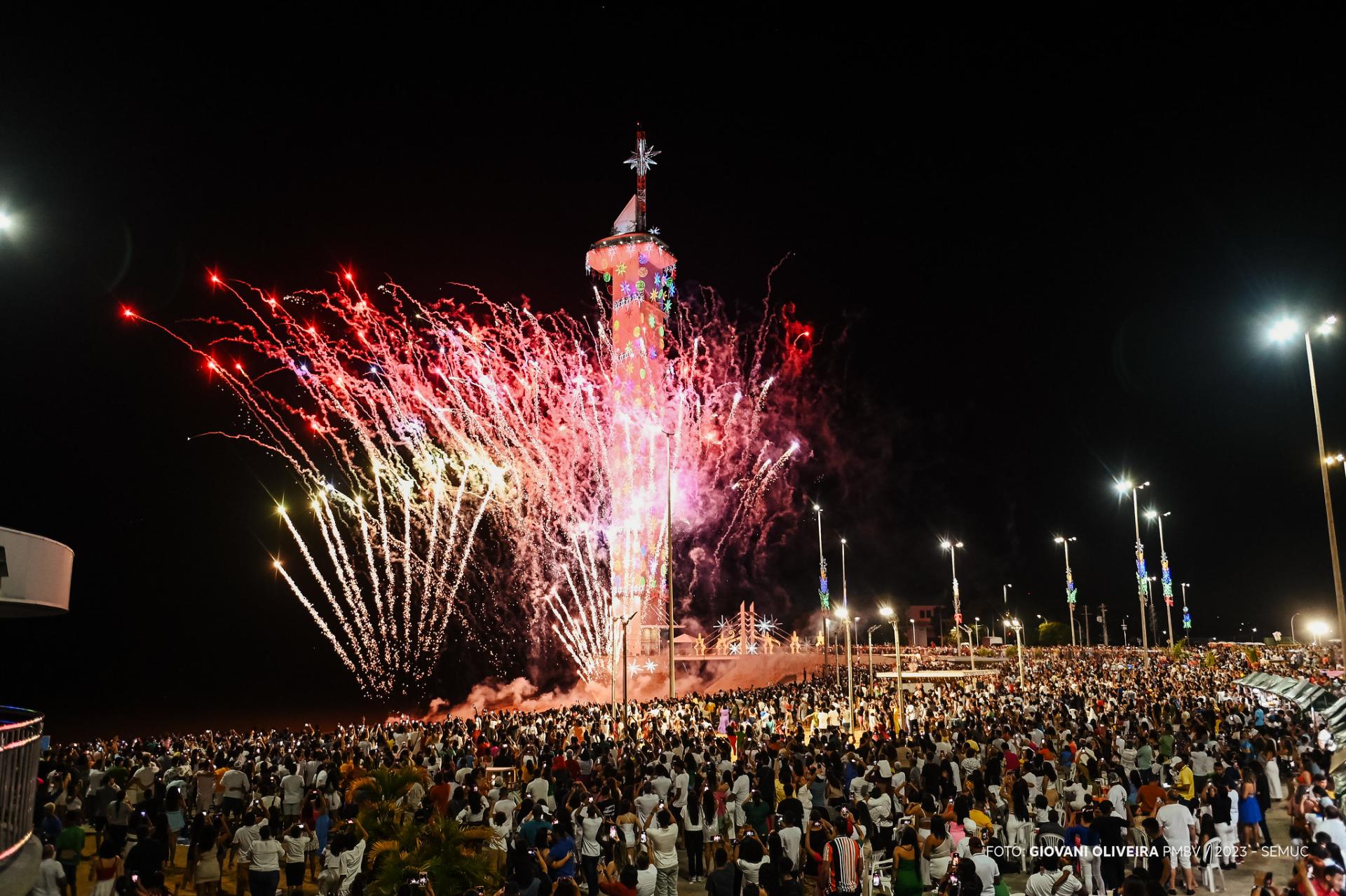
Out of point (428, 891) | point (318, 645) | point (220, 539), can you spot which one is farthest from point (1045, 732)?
point (318, 645)

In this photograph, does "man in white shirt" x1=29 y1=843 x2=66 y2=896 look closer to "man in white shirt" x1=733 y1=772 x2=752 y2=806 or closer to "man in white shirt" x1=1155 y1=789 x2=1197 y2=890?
"man in white shirt" x1=733 y1=772 x2=752 y2=806

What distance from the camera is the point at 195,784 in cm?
1619

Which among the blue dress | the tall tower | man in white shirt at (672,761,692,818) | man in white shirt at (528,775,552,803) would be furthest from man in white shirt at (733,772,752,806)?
the tall tower

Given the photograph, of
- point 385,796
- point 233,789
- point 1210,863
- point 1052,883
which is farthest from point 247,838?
point 1210,863

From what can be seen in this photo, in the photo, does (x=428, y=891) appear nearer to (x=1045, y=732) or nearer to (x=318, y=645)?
(x=1045, y=732)

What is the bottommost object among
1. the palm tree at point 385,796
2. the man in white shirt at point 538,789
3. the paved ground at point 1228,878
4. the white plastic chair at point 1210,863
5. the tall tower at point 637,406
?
Result: the paved ground at point 1228,878

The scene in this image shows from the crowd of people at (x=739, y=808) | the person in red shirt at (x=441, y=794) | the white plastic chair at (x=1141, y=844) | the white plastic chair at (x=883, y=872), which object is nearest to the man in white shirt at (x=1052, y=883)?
the crowd of people at (x=739, y=808)

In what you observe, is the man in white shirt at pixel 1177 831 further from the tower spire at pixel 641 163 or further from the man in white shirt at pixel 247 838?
the tower spire at pixel 641 163

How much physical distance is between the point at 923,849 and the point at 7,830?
8605 millimetres

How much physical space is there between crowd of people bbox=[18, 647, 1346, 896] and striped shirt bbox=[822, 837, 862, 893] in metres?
0.02

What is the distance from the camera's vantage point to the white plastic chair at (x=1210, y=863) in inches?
454

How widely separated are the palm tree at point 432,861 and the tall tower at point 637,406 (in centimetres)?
3312

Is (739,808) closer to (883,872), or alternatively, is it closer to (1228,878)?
(883,872)

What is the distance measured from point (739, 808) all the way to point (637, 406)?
4657cm
